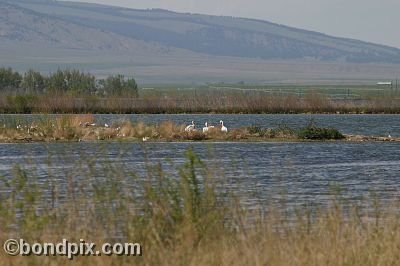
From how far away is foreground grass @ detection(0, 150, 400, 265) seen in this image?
1323cm

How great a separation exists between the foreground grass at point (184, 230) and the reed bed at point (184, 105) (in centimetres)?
6614

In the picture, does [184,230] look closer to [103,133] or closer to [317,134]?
[103,133]

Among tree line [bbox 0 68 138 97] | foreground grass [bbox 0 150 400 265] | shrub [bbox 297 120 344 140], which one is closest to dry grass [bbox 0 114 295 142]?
shrub [bbox 297 120 344 140]

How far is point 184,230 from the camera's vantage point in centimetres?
1348

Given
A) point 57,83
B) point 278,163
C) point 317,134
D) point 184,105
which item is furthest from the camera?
point 57,83

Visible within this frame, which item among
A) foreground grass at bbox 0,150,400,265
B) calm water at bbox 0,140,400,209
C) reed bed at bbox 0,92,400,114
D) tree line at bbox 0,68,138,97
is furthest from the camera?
tree line at bbox 0,68,138,97

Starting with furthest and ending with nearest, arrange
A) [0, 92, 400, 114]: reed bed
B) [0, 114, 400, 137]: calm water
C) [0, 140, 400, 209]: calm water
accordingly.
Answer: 1. [0, 92, 400, 114]: reed bed
2. [0, 114, 400, 137]: calm water
3. [0, 140, 400, 209]: calm water

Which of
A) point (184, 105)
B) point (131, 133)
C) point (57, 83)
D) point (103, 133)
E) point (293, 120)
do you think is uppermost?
point (103, 133)

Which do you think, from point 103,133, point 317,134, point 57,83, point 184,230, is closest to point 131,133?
point 103,133

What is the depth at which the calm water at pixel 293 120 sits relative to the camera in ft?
214

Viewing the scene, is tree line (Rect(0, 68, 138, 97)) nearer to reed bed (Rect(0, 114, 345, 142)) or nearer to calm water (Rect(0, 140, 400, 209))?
reed bed (Rect(0, 114, 345, 142))

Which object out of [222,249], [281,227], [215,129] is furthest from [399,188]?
[215,129]

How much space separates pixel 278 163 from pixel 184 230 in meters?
24.2

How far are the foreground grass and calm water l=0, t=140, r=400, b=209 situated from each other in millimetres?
Answer: 1165
